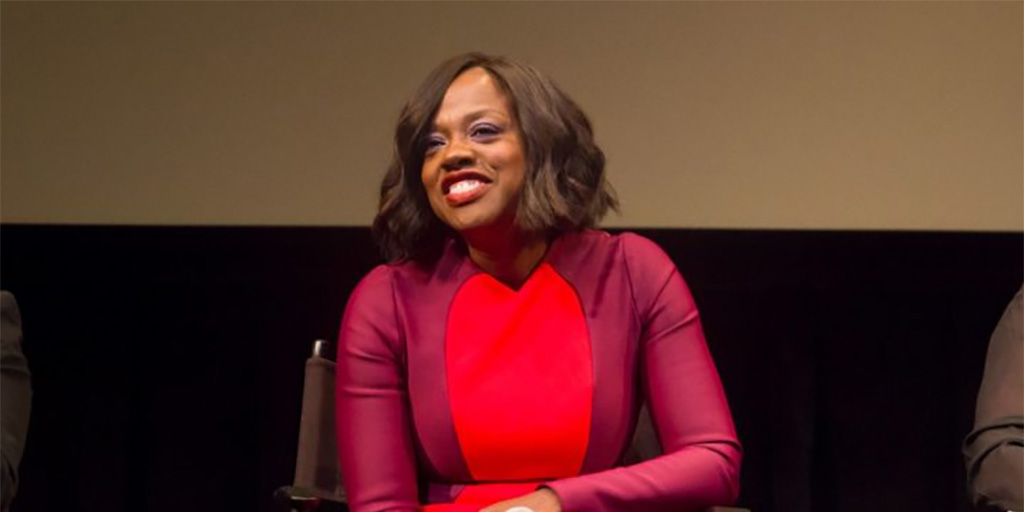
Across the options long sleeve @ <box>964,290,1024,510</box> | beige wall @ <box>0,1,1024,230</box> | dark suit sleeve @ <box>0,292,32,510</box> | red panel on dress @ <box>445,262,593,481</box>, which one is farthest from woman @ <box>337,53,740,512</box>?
beige wall @ <box>0,1,1024,230</box>

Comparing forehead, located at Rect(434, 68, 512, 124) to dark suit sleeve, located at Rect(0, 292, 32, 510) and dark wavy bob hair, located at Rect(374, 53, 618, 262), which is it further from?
dark suit sleeve, located at Rect(0, 292, 32, 510)

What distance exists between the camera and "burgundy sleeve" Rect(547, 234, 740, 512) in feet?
8.13

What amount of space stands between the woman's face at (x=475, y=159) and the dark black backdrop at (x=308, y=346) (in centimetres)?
118

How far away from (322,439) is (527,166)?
557mm

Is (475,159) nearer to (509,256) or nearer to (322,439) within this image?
(509,256)

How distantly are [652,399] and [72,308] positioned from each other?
5.76 feet

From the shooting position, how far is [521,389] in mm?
2611

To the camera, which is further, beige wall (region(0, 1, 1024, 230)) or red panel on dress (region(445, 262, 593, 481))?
beige wall (region(0, 1, 1024, 230))

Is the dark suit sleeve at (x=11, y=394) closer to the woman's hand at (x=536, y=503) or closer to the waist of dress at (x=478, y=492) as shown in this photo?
the waist of dress at (x=478, y=492)

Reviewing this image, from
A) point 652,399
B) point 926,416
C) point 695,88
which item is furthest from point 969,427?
point 652,399

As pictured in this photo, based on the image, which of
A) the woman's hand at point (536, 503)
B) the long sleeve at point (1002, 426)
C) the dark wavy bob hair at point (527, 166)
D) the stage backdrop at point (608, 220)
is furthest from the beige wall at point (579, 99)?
the woman's hand at point (536, 503)

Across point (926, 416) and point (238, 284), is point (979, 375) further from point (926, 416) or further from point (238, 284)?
point (238, 284)

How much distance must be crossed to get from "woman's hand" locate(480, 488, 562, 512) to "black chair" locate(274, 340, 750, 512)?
36 centimetres

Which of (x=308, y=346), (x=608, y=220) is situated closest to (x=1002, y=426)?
(x=608, y=220)
